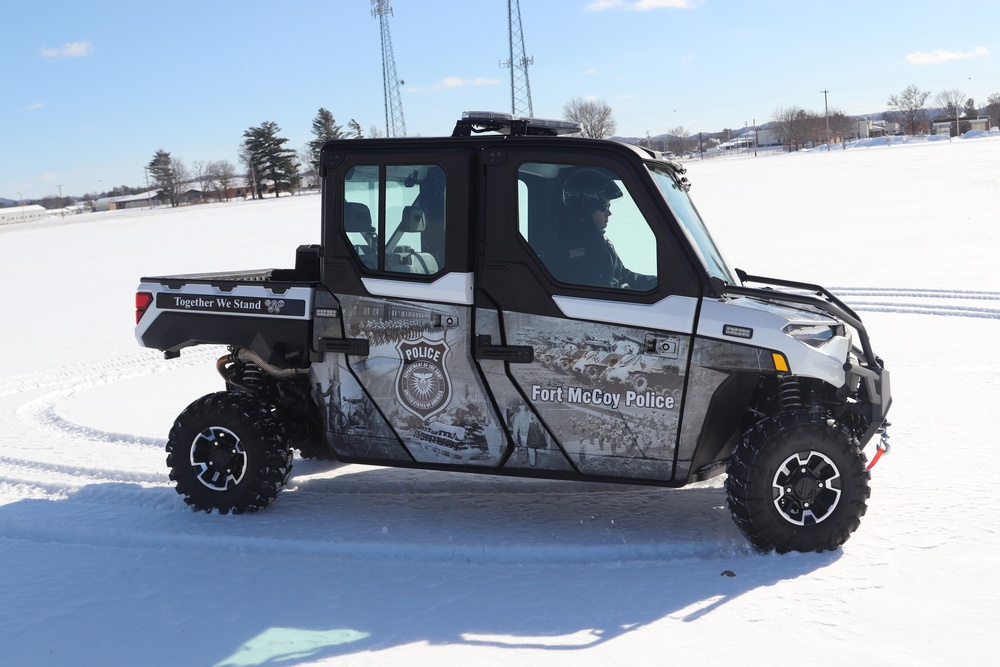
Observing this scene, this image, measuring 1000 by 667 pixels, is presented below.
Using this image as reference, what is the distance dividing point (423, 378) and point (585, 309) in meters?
0.98

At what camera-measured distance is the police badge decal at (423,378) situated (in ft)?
16.5

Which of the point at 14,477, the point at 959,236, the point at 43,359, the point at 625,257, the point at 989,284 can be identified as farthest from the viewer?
the point at 959,236

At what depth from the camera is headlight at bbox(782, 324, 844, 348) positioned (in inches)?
181

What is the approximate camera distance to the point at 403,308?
5047mm

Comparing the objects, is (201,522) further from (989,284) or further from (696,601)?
(989,284)

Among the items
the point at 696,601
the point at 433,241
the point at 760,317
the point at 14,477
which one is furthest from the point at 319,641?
the point at 14,477

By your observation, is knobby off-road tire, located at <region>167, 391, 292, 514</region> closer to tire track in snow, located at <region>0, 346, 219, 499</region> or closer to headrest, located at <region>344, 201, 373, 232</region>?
Answer: tire track in snow, located at <region>0, 346, 219, 499</region>

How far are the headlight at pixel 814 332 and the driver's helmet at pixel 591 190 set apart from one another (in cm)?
109

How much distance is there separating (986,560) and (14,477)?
19.4 feet

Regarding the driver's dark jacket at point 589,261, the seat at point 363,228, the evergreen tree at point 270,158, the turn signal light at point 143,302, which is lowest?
the turn signal light at point 143,302

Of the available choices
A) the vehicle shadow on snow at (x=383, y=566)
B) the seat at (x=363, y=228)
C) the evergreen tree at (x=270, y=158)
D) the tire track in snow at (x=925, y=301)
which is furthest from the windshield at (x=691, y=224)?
the evergreen tree at (x=270, y=158)

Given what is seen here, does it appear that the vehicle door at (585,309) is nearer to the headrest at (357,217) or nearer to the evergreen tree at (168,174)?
the headrest at (357,217)

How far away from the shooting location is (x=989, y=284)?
12.7 metres

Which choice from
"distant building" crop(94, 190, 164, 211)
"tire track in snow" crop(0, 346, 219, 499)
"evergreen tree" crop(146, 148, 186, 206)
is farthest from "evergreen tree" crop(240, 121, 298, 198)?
"tire track in snow" crop(0, 346, 219, 499)
